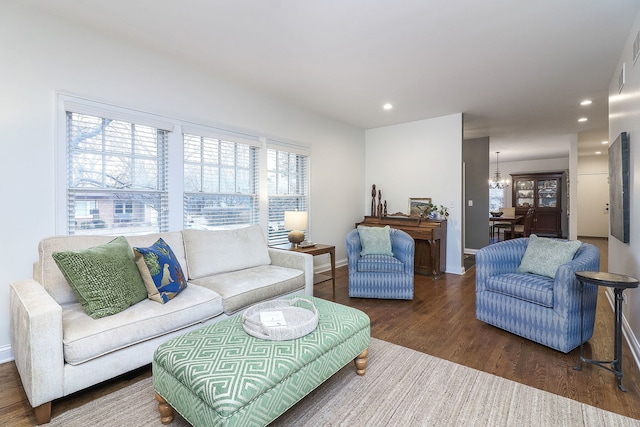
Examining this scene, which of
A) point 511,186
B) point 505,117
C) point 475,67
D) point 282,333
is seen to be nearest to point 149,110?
point 282,333

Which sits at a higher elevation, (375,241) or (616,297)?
(375,241)

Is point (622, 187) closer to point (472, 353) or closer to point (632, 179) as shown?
point (632, 179)

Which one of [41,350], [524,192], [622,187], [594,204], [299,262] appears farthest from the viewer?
[524,192]

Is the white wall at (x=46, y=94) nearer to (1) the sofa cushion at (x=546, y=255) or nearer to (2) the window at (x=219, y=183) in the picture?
(2) the window at (x=219, y=183)

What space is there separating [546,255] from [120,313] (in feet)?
11.1

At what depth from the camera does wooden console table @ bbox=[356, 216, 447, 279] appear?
4691mm

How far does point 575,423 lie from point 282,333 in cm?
160

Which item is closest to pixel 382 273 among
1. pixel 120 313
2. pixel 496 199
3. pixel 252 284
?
pixel 252 284

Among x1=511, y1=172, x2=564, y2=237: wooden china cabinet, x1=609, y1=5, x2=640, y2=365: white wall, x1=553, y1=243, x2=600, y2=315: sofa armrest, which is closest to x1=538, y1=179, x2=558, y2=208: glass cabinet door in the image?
A: x1=511, y1=172, x2=564, y2=237: wooden china cabinet

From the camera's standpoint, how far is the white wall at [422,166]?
16.6ft

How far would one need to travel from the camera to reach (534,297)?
248 centimetres

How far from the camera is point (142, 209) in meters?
3.03

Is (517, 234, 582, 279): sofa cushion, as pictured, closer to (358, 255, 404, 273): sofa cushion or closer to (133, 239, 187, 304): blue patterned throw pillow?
(358, 255, 404, 273): sofa cushion

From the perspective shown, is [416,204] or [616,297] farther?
[416,204]
